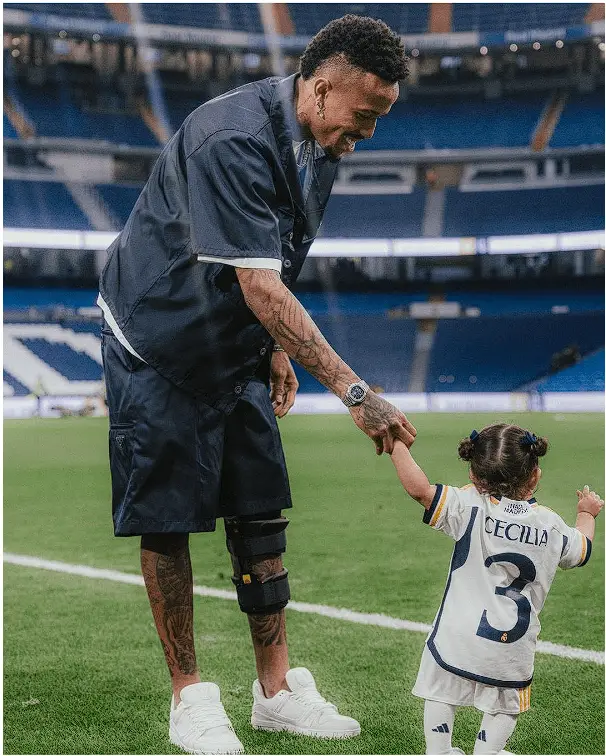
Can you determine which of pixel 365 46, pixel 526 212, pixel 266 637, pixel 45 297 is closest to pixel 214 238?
pixel 365 46

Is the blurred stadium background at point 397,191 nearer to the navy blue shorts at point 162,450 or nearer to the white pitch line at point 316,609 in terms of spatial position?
the white pitch line at point 316,609

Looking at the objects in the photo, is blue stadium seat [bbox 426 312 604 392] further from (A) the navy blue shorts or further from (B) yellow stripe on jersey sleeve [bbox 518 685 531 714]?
(B) yellow stripe on jersey sleeve [bbox 518 685 531 714]

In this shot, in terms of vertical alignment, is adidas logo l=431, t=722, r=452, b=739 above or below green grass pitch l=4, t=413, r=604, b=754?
above

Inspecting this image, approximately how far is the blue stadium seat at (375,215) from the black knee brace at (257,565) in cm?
A: 3602

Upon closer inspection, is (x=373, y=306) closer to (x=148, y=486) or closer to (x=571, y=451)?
(x=571, y=451)

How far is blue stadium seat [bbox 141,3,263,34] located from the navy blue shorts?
122 ft

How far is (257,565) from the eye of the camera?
3.15 metres

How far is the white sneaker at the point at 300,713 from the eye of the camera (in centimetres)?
292

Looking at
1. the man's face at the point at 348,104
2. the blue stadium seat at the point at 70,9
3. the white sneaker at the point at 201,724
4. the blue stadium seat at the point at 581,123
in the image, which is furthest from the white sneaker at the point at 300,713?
the blue stadium seat at the point at 581,123

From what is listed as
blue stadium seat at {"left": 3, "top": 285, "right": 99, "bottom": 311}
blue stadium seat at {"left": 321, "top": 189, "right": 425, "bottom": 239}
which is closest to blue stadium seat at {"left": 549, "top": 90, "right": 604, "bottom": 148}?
blue stadium seat at {"left": 321, "top": 189, "right": 425, "bottom": 239}

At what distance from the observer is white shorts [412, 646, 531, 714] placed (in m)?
2.47

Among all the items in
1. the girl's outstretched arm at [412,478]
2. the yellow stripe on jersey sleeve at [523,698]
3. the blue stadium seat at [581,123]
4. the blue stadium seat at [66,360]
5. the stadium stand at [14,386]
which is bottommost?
the stadium stand at [14,386]

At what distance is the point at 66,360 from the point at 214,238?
3314cm

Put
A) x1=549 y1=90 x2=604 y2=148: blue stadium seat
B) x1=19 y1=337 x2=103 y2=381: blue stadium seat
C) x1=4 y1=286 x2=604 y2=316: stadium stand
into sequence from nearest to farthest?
1. x1=19 y1=337 x2=103 y2=381: blue stadium seat
2. x1=4 y1=286 x2=604 y2=316: stadium stand
3. x1=549 y1=90 x2=604 y2=148: blue stadium seat
